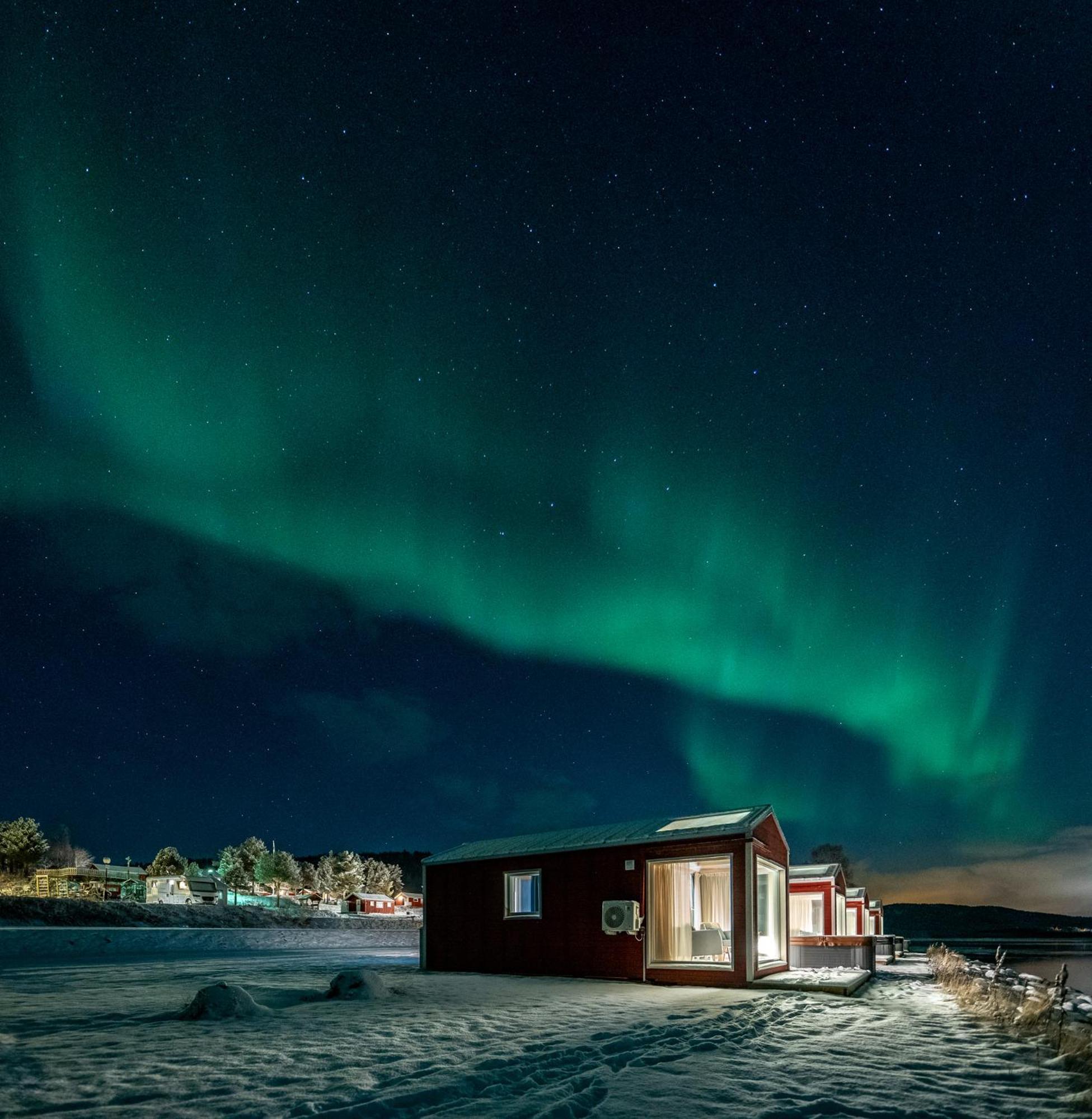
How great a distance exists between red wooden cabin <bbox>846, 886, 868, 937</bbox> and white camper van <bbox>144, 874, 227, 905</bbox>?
39163 mm

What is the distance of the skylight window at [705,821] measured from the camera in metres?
15.8

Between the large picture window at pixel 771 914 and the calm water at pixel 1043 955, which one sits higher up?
the large picture window at pixel 771 914

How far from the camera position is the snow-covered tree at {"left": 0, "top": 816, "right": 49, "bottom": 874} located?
6538 cm

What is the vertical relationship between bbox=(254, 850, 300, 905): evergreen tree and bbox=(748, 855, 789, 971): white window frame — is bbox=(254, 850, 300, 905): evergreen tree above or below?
below

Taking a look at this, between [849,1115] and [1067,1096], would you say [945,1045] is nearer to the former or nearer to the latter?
[1067,1096]

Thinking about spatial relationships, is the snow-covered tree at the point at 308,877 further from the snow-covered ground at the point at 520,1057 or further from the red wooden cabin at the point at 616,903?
the snow-covered ground at the point at 520,1057

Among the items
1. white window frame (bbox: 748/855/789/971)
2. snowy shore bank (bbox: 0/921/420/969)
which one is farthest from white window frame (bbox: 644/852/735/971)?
snowy shore bank (bbox: 0/921/420/969)

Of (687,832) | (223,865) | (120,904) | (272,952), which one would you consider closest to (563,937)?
(687,832)

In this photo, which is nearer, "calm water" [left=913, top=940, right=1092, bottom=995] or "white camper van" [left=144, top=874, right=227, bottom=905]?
"calm water" [left=913, top=940, right=1092, bottom=995]

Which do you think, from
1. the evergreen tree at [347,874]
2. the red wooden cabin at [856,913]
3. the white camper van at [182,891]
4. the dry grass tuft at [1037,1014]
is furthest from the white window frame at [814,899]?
the evergreen tree at [347,874]

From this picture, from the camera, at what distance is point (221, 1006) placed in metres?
10.2

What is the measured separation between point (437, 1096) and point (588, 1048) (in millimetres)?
2518

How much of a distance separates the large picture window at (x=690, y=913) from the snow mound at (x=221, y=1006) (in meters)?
7.63

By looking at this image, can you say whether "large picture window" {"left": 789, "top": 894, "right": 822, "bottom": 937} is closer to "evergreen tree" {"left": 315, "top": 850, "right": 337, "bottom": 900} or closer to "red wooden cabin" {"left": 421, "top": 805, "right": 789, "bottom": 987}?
"red wooden cabin" {"left": 421, "top": 805, "right": 789, "bottom": 987}
